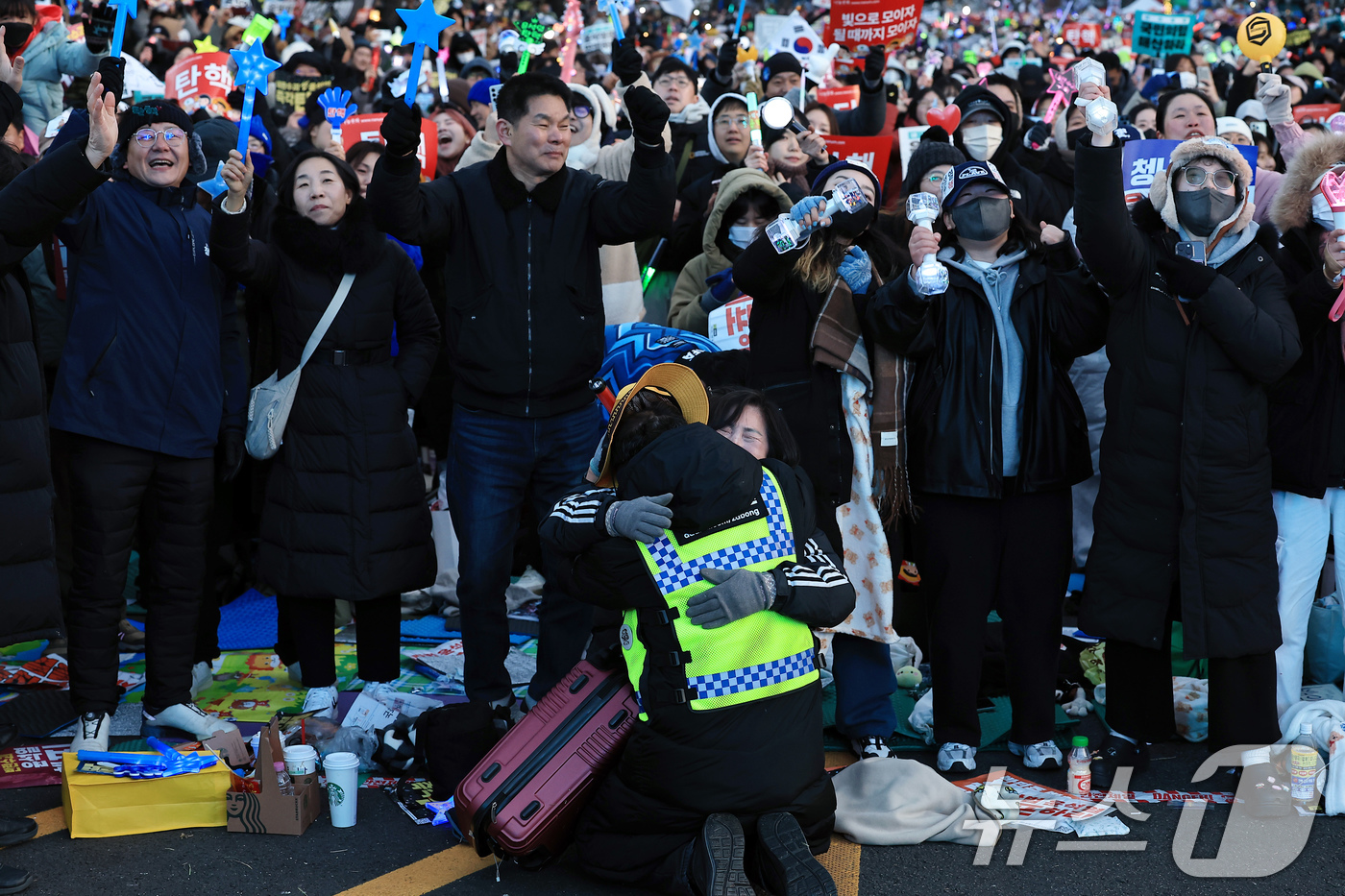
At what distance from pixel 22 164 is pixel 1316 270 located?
4.53 m

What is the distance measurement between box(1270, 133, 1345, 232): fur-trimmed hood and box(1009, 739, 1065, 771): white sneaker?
2.04 m

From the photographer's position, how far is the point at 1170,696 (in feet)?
14.9

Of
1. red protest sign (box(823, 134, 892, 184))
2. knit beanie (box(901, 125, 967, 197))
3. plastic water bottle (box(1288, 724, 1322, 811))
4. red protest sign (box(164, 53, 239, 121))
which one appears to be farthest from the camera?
red protest sign (box(164, 53, 239, 121))

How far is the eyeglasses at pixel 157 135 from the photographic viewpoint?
15.2 feet

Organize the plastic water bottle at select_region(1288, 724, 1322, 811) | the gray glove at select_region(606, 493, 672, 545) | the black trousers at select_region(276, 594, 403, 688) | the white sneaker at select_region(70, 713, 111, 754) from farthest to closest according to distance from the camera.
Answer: the black trousers at select_region(276, 594, 403, 688) < the white sneaker at select_region(70, 713, 111, 754) < the plastic water bottle at select_region(1288, 724, 1322, 811) < the gray glove at select_region(606, 493, 672, 545)

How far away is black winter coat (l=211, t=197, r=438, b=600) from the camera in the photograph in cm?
→ 495

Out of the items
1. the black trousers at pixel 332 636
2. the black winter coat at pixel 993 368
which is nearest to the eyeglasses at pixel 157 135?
the black trousers at pixel 332 636

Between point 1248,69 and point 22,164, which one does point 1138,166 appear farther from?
point 22,164

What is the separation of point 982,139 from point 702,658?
3.73m

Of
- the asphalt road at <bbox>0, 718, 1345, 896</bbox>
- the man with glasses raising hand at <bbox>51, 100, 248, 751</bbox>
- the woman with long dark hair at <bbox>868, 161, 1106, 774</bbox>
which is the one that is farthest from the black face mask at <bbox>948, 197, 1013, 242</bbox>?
the man with glasses raising hand at <bbox>51, 100, 248, 751</bbox>

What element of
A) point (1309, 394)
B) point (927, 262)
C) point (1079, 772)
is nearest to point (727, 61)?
point (927, 262)

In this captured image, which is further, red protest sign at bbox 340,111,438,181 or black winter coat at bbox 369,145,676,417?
red protest sign at bbox 340,111,438,181

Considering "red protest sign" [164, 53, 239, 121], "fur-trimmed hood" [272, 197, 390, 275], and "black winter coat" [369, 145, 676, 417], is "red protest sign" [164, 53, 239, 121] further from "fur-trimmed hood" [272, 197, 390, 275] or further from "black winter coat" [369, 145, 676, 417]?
"black winter coat" [369, 145, 676, 417]

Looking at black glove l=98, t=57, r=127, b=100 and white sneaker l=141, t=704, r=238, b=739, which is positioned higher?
black glove l=98, t=57, r=127, b=100
